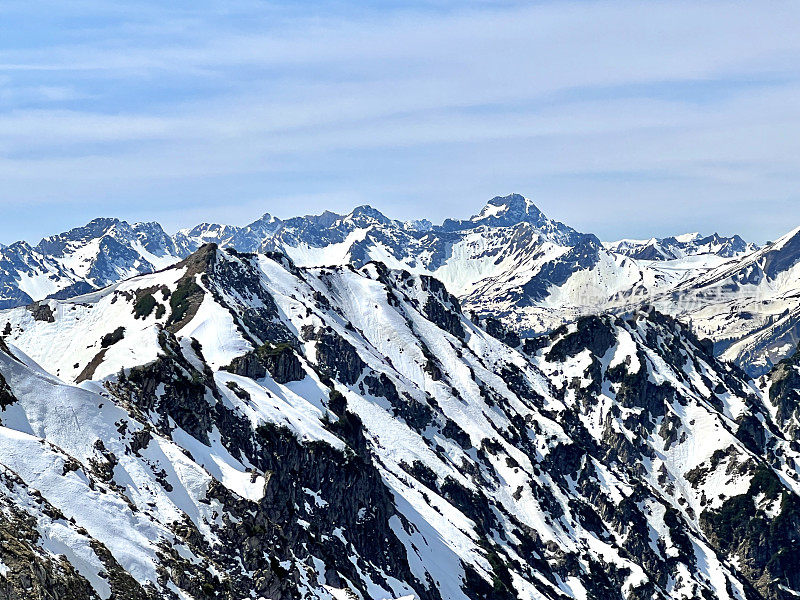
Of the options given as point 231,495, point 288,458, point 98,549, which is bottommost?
point 288,458

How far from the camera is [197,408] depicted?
155m

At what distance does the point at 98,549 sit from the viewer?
3393 inches

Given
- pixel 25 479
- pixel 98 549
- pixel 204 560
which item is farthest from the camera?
pixel 204 560

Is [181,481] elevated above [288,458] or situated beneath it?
elevated above

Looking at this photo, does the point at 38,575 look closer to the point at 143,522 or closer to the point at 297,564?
the point at 143,522

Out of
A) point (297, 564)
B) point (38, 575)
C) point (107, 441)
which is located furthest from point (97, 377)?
point (38, 575)

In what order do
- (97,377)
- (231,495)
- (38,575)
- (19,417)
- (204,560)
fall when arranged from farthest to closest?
(97,377) < (231,495) < (19,417) < (204,560) < (38,575)

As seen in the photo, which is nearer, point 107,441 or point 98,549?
point 98,549

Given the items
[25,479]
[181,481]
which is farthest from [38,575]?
[181,481]

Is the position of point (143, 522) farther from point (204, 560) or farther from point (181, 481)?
point (181, 481)

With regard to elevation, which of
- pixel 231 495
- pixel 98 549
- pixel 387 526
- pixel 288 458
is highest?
pixel 98 549

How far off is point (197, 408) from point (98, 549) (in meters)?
68.9

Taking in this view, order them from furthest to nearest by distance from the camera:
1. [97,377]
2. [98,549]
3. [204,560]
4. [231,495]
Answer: [97,377] < [231,495] < [204,560] < [98,549]

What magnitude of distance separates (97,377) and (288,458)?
44.3 metres
